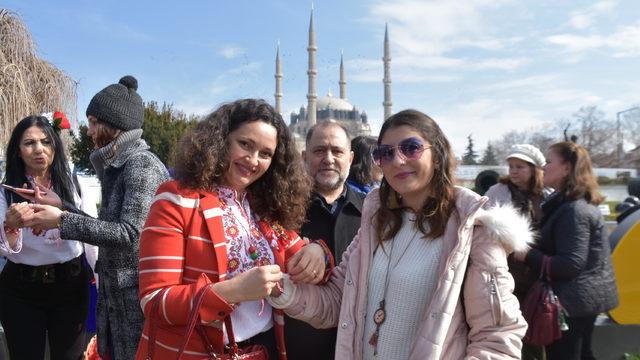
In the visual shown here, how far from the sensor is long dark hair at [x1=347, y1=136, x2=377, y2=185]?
12.1ft

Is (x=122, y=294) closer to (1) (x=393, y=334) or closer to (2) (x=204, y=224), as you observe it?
(2) (x=204, y=224)

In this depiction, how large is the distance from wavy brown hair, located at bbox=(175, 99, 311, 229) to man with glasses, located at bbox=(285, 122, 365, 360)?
39 cm

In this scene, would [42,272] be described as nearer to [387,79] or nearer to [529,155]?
[529,155]

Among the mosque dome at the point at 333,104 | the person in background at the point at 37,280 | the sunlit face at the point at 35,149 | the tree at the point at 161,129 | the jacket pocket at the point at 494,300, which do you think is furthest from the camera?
the mosque dome at the point at 333,104

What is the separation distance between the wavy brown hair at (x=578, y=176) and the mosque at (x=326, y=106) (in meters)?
56.5

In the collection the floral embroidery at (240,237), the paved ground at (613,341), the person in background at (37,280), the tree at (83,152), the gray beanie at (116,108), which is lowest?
the paved ground at (613,341)

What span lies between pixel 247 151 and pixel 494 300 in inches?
40.9

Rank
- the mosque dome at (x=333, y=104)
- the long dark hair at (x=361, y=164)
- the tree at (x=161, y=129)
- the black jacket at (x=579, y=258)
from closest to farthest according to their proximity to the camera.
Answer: the black jacket at (x=579, y=258)
the long dark hair at (x=361, y=164)
the tree at (x=161, y=129)
the mosque dome at (x=333, y=104)

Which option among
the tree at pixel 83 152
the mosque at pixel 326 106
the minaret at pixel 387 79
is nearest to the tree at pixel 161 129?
the tree at pixel 83 152

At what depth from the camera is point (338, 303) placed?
2.04 m

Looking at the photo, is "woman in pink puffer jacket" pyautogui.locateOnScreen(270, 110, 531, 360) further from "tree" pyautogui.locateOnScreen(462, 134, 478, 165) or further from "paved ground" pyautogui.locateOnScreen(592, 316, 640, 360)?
"tree" pyautogui.locateOnScreen(462, 134, 478, 165)

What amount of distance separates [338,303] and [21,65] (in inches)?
373

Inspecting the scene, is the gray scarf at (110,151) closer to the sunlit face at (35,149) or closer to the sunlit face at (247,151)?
the sunlit face at (35,149)

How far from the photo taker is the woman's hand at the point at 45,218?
7.80ft
